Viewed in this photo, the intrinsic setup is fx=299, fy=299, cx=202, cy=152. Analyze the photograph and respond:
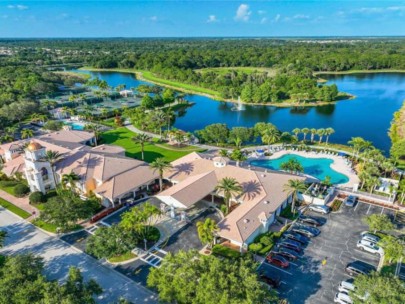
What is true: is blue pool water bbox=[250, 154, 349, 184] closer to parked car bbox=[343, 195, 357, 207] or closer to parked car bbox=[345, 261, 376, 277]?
parked car bbox=[343, 195, 357, 207]

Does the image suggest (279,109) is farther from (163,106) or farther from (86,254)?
(86,254)

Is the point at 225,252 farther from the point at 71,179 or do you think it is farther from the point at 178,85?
the point at 178,85

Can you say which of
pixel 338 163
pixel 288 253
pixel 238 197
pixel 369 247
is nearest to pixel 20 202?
pixel 238 197

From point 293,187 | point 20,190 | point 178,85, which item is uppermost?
point 293,187

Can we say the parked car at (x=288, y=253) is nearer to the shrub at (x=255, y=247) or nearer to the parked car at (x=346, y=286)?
the shrub at (x=255, y=247)

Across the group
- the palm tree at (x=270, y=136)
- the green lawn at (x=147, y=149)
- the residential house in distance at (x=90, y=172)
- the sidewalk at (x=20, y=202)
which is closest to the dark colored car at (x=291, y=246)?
the residential house in distance at (x=90, y=172)

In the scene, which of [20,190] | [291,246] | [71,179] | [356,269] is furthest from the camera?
[20,190]

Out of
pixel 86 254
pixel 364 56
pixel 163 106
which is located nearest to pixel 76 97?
pixel 163 106
